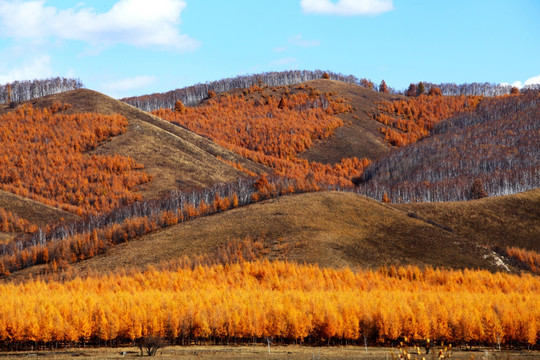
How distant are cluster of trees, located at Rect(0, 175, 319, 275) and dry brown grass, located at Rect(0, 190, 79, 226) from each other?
29.9ft

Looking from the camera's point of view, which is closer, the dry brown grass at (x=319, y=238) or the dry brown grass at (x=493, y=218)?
the dry brown grass at (x=319, y=238)

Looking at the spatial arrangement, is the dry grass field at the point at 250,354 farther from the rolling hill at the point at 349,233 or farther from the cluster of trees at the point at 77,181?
the cluster of trees at the point at 77,181

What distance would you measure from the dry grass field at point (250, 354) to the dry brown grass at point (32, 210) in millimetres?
91019

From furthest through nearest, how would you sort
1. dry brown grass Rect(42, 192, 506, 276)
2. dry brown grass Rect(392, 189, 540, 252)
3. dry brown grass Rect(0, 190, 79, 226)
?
dry brown grass Rect(0, 190, 79, 226) → dry brown grass Rect(392, 189, 540, 252) → dry brown grass Rect(42, 192, 506, 276)

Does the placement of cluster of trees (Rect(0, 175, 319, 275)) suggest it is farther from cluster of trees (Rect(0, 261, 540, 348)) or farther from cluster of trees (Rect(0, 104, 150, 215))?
cluster of trees (Rect(0, 261, 540, 348))

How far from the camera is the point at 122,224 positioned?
13788 centimetres

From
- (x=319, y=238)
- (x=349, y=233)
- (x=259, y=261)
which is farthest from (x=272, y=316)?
(x=349, y=233)

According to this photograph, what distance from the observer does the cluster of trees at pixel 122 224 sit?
127 m

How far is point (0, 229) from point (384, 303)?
325 feet

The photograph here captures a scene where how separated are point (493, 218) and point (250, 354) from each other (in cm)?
8919

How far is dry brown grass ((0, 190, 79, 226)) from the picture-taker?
157 meters

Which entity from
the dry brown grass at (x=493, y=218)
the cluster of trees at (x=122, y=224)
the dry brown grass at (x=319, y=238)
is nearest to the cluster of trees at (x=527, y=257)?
the dry brown grass at (x=493, y=218)

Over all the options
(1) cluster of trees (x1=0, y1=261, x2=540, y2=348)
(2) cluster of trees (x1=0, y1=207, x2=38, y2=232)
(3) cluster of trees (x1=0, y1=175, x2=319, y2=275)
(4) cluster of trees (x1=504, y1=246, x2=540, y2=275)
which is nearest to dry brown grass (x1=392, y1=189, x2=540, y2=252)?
(4) cluster of trees (x1=504, y1=246, x2=540, y2=275)

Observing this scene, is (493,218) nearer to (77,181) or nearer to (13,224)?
(13,224)
